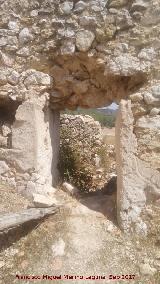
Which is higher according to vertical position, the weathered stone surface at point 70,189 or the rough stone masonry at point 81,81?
the rough stone masonry at point 81,81

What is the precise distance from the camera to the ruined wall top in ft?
13.4

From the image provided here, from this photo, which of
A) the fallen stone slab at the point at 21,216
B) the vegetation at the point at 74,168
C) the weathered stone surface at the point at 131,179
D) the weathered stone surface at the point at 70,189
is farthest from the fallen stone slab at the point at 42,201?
the vegetation at the point at 74,168

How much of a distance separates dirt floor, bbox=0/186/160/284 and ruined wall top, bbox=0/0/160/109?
67.2 inches

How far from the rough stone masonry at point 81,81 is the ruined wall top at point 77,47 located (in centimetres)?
1

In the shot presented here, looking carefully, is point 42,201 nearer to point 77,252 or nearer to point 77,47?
point 77,252

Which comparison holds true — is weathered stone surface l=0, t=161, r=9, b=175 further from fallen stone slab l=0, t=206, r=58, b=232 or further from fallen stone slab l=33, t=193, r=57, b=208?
fallen stone slab l=0, t=206, r=58, b=232

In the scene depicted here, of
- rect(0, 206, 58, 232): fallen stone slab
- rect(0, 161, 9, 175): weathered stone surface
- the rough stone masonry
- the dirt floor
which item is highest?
the rough stone masonry

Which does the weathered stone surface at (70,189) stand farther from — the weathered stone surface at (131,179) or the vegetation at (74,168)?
the weathered stone surface at (131,179)

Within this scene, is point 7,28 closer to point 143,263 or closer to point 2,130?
point 2,130

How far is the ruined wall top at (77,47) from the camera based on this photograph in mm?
4094

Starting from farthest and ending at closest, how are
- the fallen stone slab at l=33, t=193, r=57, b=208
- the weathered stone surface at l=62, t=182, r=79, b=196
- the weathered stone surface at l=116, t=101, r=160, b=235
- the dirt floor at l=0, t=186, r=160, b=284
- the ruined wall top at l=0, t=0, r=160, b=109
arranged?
the weathered stone surface at l=62, t=182, r=79, b=196
the fallen stone slab at l=33, t=193, r=57, b=208
the ruined wall top at l=0, t=0, r=160, b=109
the weathered stone surface at l=116, t=101, r=160, b=235
the dirt floor at l=0, t=186, r=160, b=284

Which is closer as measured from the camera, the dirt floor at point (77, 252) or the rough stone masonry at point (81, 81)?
the dirt floor at point (77, 252)

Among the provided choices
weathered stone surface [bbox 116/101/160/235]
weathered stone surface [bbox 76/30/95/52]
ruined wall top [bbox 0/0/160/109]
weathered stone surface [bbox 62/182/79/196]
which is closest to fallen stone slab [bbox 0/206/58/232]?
weathered stone surface [bbox 62/182/79/196]

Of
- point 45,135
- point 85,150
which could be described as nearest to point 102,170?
point 85,150
